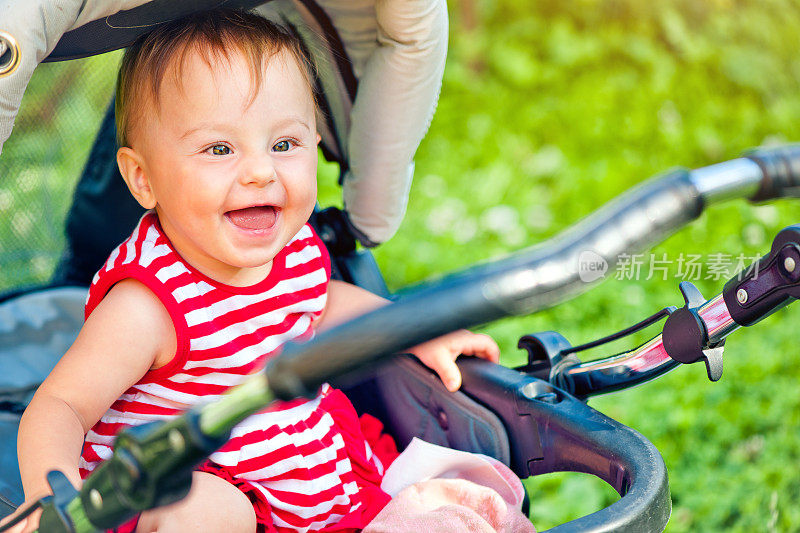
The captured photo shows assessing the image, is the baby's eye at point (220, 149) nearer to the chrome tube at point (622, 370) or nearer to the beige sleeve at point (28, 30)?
the beige sleeve at point (28, 30)

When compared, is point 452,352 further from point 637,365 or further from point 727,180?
point 727,180

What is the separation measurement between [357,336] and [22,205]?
1.01 m

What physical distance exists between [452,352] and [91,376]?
542 mm

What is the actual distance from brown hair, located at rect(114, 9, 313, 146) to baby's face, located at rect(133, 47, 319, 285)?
0.04 feet

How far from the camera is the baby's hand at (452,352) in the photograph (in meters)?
1.34

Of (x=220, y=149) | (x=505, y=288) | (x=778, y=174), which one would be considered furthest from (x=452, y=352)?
(x=505, y=288)

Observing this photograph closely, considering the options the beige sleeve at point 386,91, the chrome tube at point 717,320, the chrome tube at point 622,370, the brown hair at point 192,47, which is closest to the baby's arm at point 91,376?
the brown hair at point 192,47

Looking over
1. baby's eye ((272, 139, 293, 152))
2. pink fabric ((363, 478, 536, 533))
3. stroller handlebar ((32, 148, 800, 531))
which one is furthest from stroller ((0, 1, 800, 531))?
baby's eye ((272, 139, 293, 152))

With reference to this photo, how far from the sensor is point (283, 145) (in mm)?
1213

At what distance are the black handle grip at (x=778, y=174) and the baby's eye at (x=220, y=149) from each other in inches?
25.3

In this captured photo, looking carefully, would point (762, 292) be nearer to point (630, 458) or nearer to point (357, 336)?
point (630, 458)

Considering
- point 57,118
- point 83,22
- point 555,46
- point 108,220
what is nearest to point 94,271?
point 108,220

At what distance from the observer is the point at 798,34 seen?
3.88 metres

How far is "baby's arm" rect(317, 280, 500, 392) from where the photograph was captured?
1.34 m
